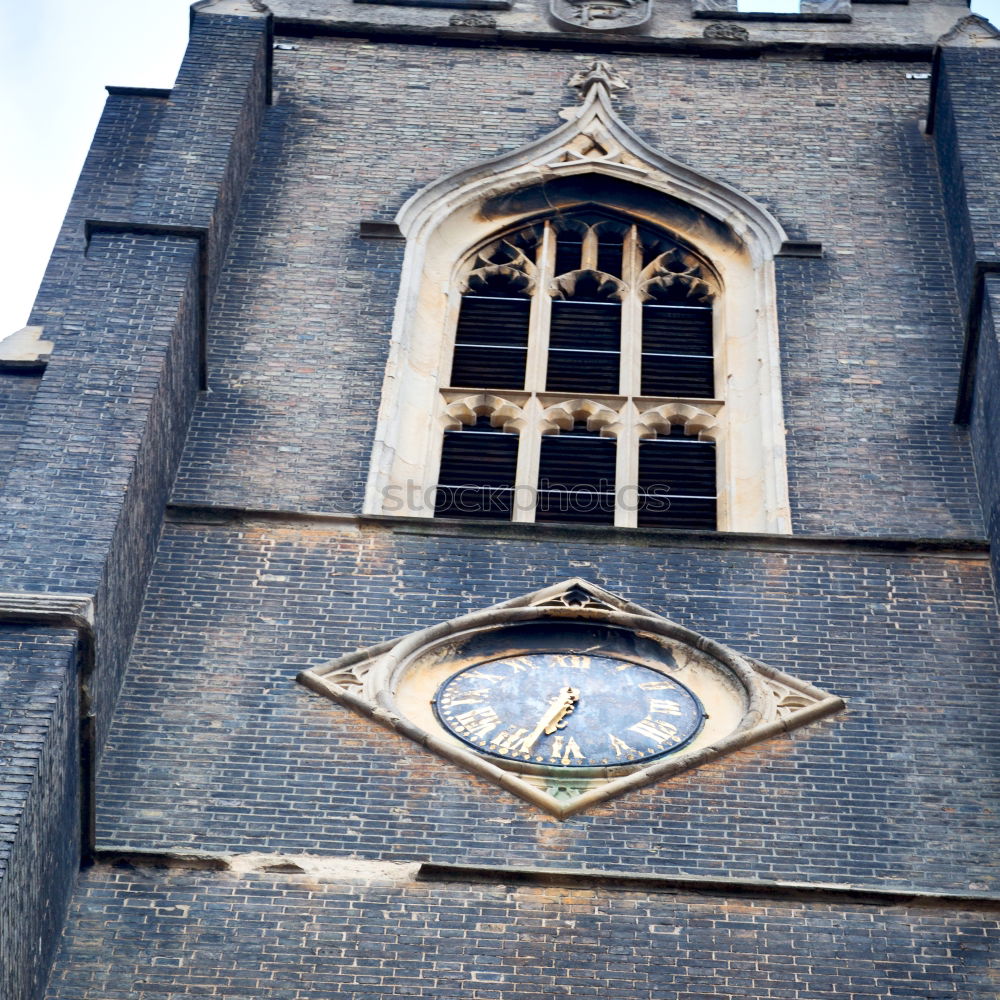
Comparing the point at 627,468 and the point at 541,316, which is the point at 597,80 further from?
the point at 627,468

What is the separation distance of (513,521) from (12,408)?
3.52 meters

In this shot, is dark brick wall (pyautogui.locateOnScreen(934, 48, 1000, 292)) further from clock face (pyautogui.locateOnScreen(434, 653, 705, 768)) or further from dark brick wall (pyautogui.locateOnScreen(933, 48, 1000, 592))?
clock face (pyautogui.locateOnScreen(434, 653, 705, 768))

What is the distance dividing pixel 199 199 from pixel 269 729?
5016mm

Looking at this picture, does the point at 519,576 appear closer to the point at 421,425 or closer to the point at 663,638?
the point at 663,638

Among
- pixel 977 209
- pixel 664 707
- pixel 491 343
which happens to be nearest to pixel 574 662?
pixel 664 707

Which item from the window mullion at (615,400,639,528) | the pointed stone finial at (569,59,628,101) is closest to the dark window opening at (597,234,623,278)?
the pointed stone finial at (569,59,628,101)

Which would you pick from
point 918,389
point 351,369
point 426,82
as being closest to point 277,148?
point 426,82

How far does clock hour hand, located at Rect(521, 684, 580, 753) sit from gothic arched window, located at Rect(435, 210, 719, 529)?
7.97 ft

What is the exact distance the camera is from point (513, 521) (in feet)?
48.6

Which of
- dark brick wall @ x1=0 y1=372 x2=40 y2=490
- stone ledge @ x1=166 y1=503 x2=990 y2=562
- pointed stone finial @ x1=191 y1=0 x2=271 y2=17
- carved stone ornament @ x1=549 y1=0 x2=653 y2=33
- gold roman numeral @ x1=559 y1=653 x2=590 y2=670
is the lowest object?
gold roman numeral @ x1=559 y1=653 x2=590 y2=670

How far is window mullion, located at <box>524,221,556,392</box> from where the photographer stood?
662 inches

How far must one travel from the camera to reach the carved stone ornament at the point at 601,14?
2064 centimetres

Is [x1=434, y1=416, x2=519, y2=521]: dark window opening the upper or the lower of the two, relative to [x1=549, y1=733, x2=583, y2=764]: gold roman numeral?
upper

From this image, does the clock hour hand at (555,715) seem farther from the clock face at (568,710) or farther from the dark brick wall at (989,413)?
the dark brick wall at (989,413)
